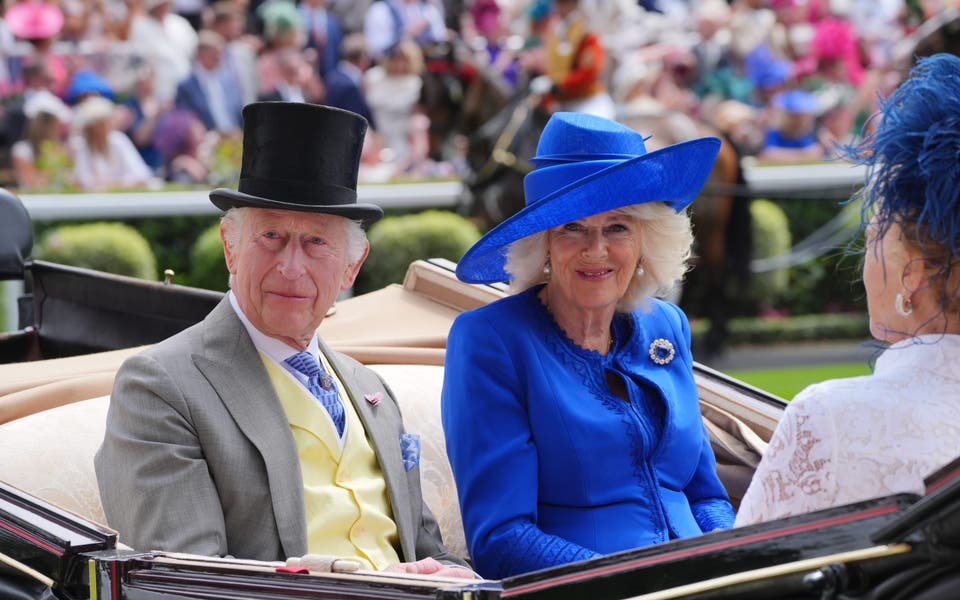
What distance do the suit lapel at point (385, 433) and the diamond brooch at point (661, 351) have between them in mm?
516

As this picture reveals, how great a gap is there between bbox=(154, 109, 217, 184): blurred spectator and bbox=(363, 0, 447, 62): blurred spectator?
78.6 inches

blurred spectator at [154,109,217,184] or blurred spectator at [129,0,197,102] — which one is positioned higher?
blurred spectator at [129,0,197,102]

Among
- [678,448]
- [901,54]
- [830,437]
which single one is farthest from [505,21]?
[830,437]

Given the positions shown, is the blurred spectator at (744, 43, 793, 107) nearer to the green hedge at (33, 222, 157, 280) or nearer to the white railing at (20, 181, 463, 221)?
the white railing at (20, 181, 463, 221)

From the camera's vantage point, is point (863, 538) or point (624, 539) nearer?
point (863, 538)

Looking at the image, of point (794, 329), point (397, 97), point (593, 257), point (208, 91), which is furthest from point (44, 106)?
point (593, 257)

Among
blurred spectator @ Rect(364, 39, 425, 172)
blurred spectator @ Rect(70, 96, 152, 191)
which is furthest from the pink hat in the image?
blurred spectator @ Rect(364, 39, 425, 172)

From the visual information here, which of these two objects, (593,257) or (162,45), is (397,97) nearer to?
Result: (162,45)

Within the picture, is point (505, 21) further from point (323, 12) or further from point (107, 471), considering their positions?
point (107, 471)

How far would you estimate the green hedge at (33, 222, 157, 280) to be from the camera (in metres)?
8.24

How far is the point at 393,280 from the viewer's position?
904cm

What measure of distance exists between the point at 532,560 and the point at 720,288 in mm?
7251

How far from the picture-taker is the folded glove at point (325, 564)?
2084 millimetres

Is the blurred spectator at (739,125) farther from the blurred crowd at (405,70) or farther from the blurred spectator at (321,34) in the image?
the blurred spectator at (321,34)
